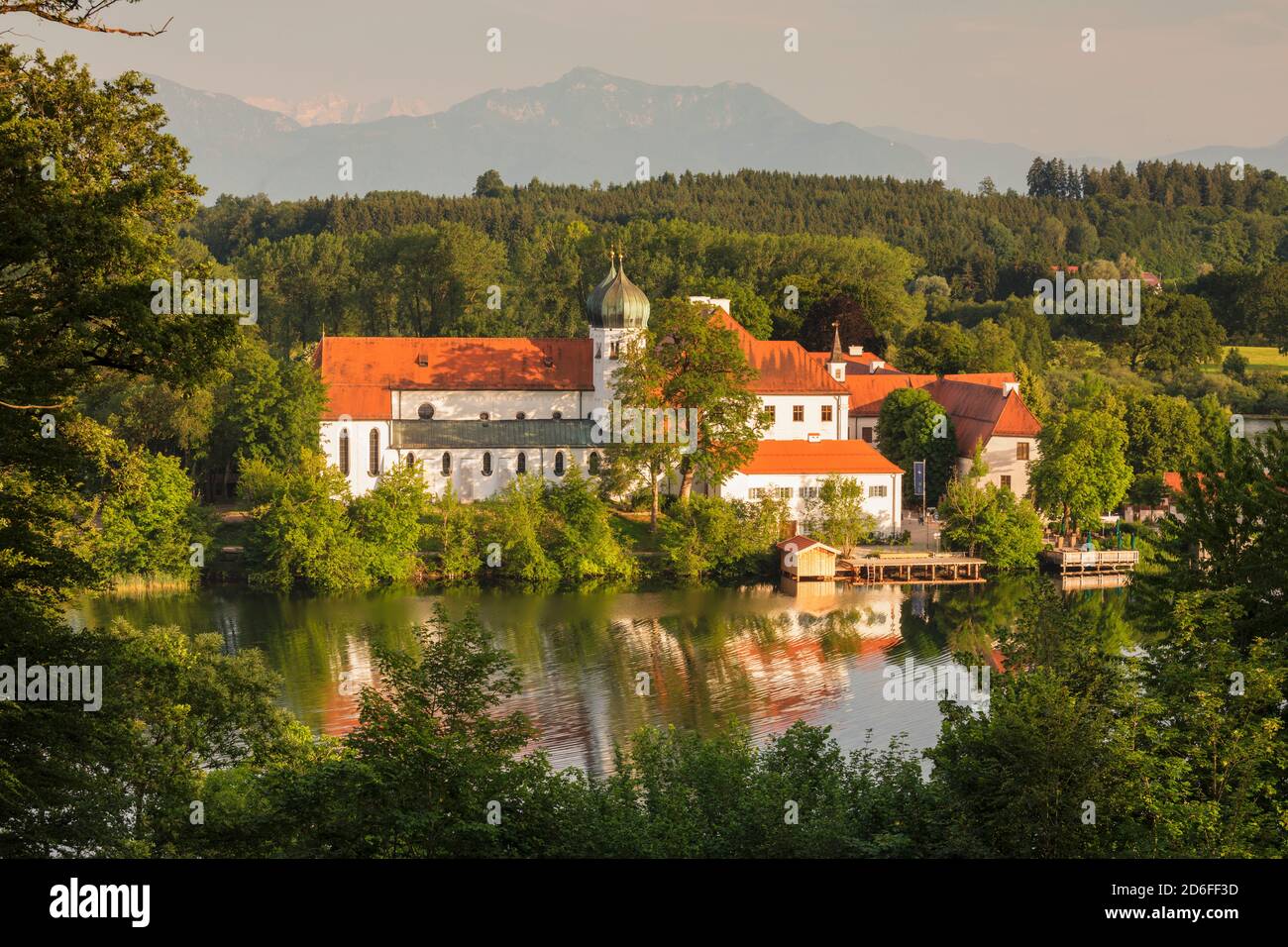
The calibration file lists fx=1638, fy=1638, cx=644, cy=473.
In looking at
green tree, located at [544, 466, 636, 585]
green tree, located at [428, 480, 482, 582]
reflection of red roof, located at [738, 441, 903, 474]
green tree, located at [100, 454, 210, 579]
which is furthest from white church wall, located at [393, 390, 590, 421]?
green tree, located at [100, 454, 210, 579]

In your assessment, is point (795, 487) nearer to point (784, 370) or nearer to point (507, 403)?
point (784, 370)

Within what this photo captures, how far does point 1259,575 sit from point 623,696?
14497 millimetres

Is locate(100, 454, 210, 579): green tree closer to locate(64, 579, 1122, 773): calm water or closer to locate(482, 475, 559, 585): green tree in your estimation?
locate(64, 579, 1122, 773): calm water

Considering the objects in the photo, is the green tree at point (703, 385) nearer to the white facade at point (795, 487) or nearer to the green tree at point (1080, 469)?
the white facade at point (795, 487)

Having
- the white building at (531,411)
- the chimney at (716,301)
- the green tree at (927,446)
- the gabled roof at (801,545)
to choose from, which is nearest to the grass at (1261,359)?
the green tree at (927,446)

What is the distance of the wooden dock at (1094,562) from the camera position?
45.9 m

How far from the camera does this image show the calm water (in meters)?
31.0

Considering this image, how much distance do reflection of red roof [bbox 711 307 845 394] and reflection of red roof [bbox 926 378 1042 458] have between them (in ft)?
13.2

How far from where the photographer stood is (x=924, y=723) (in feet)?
98.3

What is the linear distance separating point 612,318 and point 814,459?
309 inches

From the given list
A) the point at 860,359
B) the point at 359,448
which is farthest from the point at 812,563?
the point at 860,359

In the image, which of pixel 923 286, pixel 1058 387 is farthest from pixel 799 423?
pixel 923 286

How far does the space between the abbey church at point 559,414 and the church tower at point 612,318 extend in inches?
1.7

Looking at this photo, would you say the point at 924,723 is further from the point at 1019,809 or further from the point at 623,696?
the point at 1019,809
